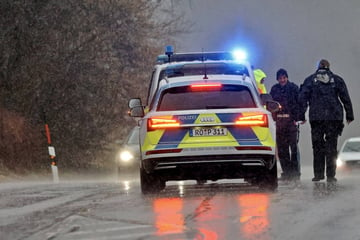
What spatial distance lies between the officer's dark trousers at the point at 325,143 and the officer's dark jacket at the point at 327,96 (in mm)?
120

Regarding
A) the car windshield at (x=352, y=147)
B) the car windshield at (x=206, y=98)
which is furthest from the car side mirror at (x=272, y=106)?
the car windshield at (x=352, y=147)

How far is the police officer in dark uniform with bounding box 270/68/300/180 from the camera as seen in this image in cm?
1595

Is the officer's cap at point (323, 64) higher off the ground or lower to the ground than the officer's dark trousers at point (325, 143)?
higher

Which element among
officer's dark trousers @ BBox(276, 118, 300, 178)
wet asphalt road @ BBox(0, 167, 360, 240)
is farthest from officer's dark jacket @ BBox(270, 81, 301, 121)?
wet asphalt road @ BBox(0, 167, 360, 240)

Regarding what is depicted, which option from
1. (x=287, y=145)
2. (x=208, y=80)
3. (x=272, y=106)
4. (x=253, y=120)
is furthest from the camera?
(x=287, y=145)

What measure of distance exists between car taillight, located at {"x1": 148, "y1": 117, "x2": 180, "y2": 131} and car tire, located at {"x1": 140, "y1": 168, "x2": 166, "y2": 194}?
769mm

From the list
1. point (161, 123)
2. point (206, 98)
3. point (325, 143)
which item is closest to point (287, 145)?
point (325, 143)

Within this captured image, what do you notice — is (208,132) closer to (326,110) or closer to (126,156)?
(326,110)

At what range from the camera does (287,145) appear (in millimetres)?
16109

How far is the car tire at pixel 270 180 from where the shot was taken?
13.0 metres

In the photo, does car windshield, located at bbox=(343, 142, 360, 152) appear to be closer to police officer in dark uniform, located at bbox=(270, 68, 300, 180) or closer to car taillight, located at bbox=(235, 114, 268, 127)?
police officer in dark uniform, located at bbox=(270, 68, 300, 180)

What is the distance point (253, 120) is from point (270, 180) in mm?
997

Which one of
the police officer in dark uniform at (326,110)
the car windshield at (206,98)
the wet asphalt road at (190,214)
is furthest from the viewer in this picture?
the police officer in dark uniform at (326,110)

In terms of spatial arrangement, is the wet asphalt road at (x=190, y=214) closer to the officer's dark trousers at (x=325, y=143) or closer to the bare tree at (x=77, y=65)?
the officer's dark trousers at (x=325, y=143)
